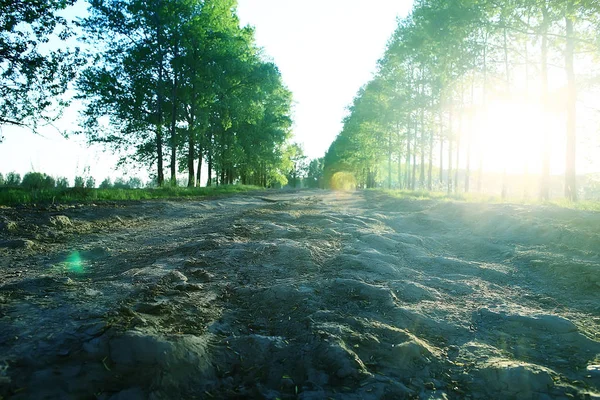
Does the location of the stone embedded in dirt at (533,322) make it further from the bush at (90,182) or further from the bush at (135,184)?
the bush at (135,184)

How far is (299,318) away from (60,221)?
5247 millimetres

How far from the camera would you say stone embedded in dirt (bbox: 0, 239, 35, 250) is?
4243 millimetres

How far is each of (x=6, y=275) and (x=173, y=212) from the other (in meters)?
5.05

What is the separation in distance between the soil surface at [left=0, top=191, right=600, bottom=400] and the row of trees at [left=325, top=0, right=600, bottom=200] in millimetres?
7822

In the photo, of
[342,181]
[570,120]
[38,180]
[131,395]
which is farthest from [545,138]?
[342,181]

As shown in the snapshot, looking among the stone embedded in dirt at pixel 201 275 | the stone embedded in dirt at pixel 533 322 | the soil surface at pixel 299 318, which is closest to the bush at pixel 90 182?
the soil surface at pixel 299 318

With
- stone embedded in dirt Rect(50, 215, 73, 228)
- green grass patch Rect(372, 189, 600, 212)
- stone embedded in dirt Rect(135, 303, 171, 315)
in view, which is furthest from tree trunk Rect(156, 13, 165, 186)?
stone embedded in dirt Rect(135, 303, 171, 315)

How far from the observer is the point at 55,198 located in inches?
302

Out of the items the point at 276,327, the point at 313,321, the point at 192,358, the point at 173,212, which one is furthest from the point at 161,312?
the point at 173,212

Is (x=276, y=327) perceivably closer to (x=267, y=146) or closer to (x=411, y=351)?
(x=411, y=351)

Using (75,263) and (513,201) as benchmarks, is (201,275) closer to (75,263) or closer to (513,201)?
(75,263)

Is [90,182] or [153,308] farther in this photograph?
[90,182]

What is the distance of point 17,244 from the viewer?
14.2 ft

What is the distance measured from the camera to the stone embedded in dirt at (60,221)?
556 centimetres
